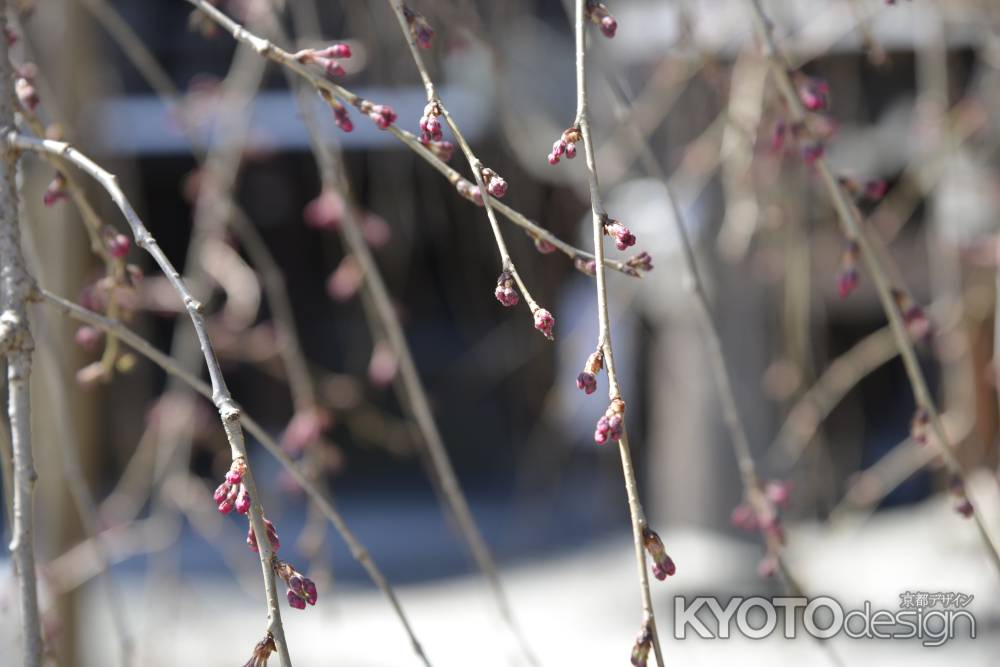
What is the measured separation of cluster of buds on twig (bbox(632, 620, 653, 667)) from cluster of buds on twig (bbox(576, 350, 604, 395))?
0.12 m

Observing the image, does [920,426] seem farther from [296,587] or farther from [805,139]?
[296,587]

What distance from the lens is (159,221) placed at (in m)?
5.08

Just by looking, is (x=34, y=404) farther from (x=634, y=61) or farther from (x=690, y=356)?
(x=634, y=61)

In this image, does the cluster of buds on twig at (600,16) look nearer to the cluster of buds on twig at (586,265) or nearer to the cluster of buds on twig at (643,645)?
the cluster of buds on twig at (586,265)

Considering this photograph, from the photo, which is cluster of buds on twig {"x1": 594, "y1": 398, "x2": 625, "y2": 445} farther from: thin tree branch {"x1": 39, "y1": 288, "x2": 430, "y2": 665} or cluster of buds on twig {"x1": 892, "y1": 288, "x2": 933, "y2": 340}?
cluster of buds on twig {"x1": 892, "y1": 288, "x2": 933, "y2": 340}

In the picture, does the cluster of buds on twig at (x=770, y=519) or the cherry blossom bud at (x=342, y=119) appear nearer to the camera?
the cherry blossom bud at (x=342, y=119)

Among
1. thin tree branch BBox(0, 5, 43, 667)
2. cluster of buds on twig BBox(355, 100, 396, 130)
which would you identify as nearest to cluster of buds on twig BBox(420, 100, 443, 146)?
cluster of buds on twig BBox(355, 100, 396, 130)

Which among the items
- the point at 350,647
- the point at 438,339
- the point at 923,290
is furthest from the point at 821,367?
the point at 438,339

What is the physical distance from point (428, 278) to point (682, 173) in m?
2.89

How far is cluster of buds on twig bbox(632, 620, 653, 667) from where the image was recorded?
555 millimetres

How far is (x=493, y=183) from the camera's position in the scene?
607 mm

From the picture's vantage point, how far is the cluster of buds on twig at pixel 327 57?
660 millimetres

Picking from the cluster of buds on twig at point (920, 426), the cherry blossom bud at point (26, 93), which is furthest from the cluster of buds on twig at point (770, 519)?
the cherry blossom bud at point (26, 93)

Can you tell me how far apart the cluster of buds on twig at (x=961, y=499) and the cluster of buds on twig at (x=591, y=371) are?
0.35 m
